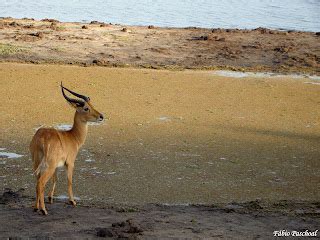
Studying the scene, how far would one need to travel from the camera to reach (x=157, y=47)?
55.7 ft

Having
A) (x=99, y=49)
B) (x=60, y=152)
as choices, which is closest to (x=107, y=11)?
(x=99, y=49)

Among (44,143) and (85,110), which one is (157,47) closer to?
(85,110)

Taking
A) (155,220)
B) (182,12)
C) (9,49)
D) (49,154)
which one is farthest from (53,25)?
(155,220)

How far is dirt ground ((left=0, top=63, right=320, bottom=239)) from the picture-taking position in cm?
671

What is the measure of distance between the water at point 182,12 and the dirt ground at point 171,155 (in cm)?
815

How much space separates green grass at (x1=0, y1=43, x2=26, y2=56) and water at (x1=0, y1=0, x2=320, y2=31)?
605 centimetres

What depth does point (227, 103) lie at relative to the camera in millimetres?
12094

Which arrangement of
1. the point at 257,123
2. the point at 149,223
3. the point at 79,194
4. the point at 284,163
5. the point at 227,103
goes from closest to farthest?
the point at 149,223, the point at 79,194, the point at 284,163, the point at 257,123, the point at 227,103

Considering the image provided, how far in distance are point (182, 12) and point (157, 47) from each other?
28.6 feet

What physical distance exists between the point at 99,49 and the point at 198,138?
7069mm

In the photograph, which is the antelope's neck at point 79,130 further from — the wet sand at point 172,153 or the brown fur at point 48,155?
the wet sand at point 172,153

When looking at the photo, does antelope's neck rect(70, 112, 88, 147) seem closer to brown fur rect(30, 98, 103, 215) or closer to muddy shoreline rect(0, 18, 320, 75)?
brown fur rect(30, 98, 103, 215)

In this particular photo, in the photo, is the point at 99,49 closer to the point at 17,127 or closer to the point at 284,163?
the point at 17,127

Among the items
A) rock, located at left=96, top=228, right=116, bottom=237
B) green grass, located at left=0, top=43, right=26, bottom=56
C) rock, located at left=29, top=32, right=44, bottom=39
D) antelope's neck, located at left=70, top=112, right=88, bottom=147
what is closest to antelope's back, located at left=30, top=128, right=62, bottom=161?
antelope's neck, located at left=70, top=112, right=88, bottom=147
